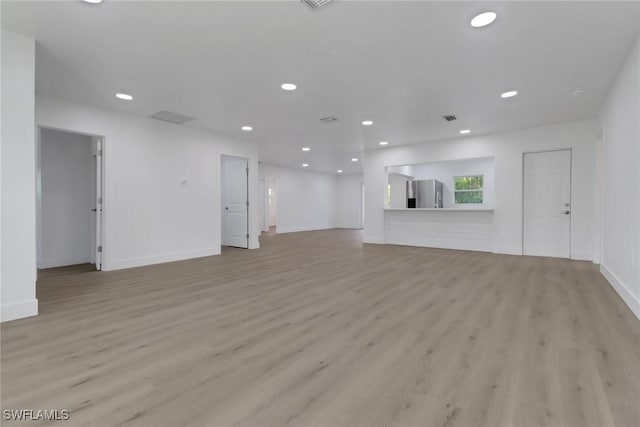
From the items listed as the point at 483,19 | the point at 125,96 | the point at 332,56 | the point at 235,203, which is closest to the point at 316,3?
the point at 332,56

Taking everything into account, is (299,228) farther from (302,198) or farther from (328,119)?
(328,119)

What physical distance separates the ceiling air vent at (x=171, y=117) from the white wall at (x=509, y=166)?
4711mm

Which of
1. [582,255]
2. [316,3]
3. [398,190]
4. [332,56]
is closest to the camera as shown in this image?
[316,3]

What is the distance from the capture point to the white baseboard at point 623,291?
2.85 m

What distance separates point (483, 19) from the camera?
260 centimetres

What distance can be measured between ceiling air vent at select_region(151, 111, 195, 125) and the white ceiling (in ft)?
0.76

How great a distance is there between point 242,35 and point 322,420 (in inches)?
120

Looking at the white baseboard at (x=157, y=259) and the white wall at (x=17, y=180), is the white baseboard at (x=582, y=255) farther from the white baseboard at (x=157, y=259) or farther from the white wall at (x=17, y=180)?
the white wall at (x=17, y=180)

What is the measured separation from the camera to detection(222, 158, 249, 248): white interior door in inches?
296

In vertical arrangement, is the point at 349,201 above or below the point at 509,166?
below

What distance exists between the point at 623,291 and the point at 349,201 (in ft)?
36.0

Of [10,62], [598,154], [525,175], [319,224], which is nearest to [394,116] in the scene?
[525,175]

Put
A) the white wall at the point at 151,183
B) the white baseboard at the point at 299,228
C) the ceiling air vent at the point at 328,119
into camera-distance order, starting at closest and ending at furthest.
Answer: the white wall at the point at 151,183
the ceiling air vent at the point at 328,119
the white baseboard at the point at 299,228

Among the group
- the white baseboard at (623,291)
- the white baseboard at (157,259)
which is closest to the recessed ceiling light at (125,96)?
the white baseboard at (157,259)
